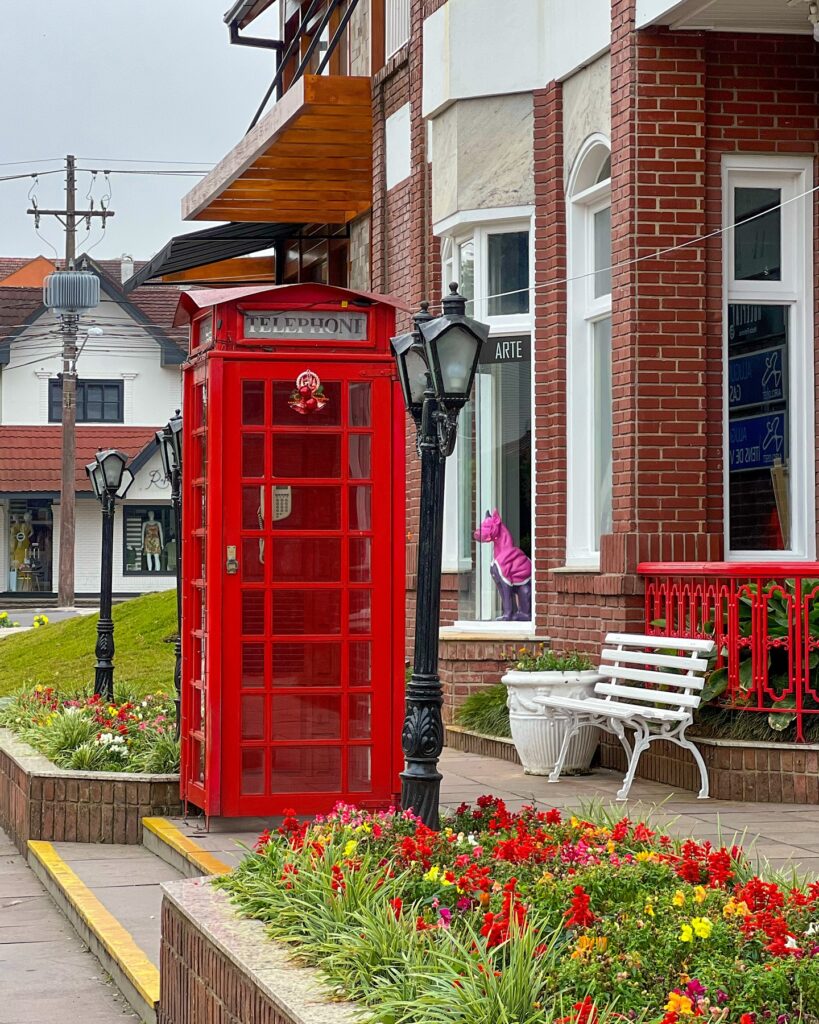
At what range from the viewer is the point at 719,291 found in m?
12.0

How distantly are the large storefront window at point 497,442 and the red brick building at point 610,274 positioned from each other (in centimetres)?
3

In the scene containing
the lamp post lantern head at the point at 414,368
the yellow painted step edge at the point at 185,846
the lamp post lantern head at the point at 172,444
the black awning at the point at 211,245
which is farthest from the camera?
the black awning at the point at 211,245

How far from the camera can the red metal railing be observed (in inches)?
403

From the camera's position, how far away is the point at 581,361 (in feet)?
43.5

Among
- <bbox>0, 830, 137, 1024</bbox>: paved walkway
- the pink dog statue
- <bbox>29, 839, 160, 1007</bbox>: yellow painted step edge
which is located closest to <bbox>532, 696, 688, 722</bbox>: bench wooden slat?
the pink dog statue

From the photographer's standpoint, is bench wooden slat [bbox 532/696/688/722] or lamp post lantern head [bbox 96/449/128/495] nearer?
bench wooden slat [bbox 532/696/688/722]

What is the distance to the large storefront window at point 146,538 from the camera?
167 ft

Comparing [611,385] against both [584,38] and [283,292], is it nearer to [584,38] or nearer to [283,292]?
[584,38]

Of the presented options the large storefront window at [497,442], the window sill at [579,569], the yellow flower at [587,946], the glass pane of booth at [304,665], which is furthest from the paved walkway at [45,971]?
the large storefront window at [497,442]

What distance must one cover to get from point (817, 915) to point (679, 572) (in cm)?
618

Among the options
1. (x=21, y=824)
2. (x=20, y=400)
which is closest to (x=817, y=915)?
(x=21, y=824)

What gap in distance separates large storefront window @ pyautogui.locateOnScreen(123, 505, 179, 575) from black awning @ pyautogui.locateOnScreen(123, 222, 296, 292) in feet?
98.2

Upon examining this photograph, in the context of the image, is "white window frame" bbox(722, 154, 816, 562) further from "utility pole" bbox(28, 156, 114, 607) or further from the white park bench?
"utility pole" bbox(28, 156, 114, 607)

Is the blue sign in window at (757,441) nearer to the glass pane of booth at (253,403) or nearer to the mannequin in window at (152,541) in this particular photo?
the glass pane of booth at (253,403)
